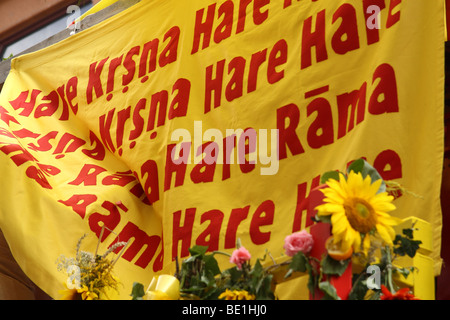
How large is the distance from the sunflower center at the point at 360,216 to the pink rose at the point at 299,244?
0.46 ft

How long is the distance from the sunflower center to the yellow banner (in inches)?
27.8

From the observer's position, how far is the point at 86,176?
4391 mm

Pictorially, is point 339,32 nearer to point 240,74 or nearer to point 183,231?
point 240,74

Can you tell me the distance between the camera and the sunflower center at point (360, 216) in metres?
2.12

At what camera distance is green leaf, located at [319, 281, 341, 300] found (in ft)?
6.71

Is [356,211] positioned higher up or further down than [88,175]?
further down

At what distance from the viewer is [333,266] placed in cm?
210

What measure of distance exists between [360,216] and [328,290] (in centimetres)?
23

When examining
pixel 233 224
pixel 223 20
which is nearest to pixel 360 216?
pixel 233 224

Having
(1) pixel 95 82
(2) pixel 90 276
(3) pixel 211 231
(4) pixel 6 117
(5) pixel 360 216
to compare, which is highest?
(1) pixel 95 82

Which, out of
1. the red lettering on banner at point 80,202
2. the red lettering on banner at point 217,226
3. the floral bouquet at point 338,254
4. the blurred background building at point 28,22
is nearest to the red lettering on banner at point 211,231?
the red lettering on banner at point 217,226

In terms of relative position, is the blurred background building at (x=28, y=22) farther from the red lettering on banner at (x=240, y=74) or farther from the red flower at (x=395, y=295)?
the red flower at (x=395, y=295)
